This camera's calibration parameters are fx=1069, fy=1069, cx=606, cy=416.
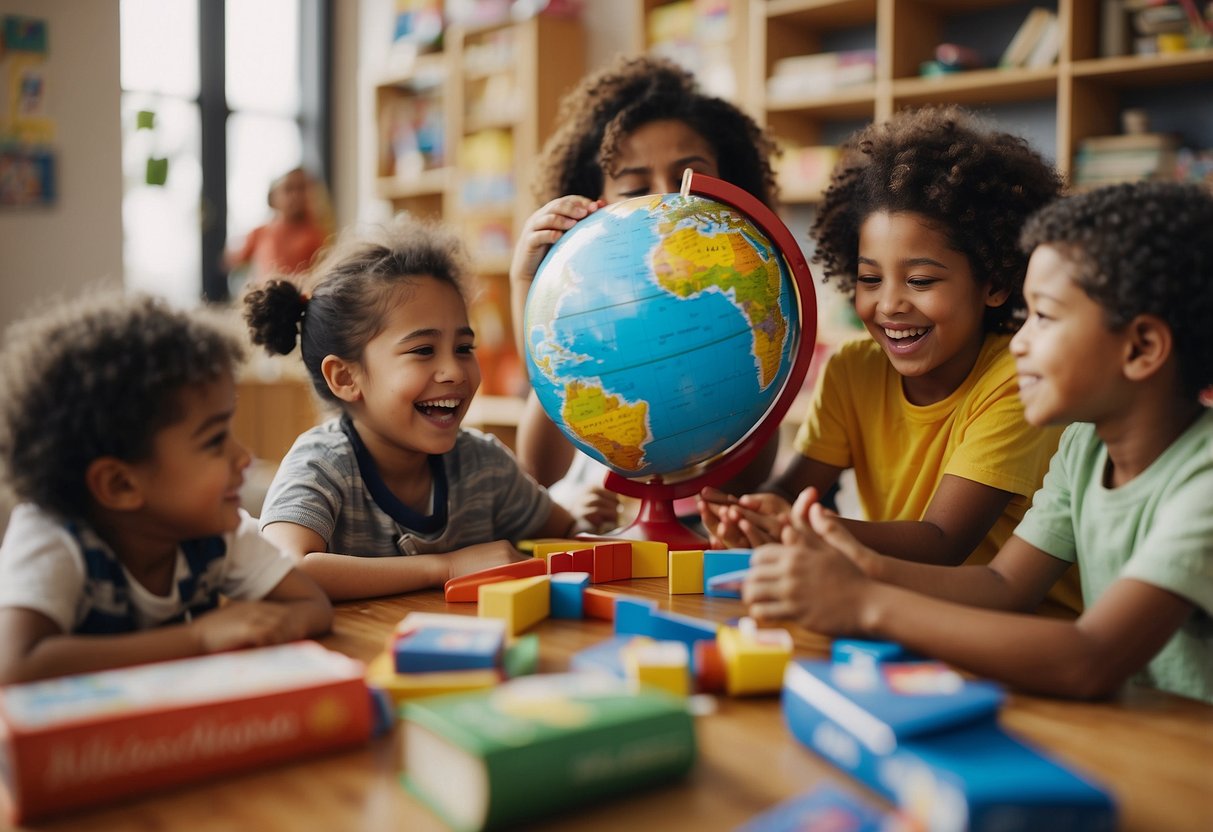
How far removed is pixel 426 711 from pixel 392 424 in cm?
95

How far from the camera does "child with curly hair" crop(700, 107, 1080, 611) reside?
1543 mm

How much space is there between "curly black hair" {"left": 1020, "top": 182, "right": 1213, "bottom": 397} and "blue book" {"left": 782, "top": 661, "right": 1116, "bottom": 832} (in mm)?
549

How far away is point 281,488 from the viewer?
1546 millimetres

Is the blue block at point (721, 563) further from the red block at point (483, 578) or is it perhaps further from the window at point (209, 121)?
the window at point (209, 121)

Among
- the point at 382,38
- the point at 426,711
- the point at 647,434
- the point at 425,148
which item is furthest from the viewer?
the point at 382,38

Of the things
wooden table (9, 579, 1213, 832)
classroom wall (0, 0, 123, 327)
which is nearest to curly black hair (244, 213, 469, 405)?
wooden table (9, 579, 1213, 832)

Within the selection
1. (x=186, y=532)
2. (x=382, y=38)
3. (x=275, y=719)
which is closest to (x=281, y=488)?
(x=186, y=532)

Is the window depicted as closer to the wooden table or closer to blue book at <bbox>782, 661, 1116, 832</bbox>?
the wooden table

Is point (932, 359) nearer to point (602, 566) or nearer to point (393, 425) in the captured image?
point (602, 566)

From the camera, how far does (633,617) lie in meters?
1.17

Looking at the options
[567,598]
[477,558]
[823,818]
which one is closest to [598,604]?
[567,598]

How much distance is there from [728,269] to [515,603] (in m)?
0.55

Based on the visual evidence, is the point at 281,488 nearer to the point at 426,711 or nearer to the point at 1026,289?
the point at 426,711

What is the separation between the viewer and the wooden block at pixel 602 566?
4.83ft
